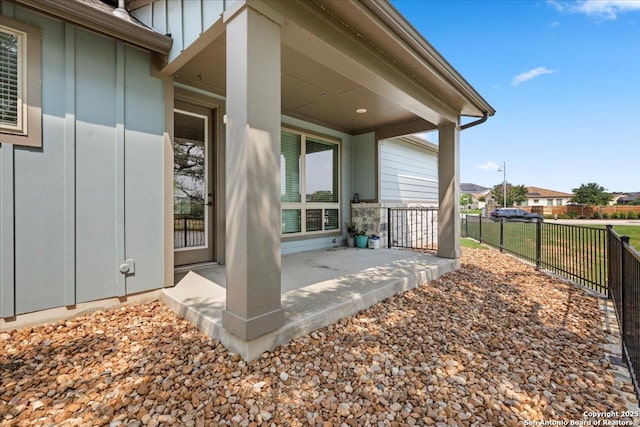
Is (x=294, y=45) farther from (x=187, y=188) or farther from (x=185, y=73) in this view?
(x=187, y=188)

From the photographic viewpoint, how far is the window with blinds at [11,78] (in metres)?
2.39

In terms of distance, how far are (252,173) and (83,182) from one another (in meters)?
1.88

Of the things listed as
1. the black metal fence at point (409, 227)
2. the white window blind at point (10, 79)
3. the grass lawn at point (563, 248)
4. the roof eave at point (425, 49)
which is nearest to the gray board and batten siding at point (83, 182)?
the white window blind at point (10, 79)

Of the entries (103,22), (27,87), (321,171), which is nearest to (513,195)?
(321,171)

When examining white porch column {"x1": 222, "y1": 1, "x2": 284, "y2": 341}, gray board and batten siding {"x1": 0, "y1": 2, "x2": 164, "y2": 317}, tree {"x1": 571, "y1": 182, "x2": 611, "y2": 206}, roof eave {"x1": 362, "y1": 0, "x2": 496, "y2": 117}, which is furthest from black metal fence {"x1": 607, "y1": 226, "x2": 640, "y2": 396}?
tree {"x1": 571, "y1": 182, "x2": 611, "y2": 206}

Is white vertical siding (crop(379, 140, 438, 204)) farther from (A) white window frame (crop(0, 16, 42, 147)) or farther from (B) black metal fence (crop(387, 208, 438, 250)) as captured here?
(A) white window frame (crop(0, 16, 42, 147))

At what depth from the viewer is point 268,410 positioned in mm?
1652

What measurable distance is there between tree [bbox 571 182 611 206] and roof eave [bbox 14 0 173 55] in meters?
42.4

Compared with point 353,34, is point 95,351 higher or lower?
lower

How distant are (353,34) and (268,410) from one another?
3.30 metres

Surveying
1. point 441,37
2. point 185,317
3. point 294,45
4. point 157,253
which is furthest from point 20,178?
point 441,37

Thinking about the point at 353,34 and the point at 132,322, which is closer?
the point at 132,322

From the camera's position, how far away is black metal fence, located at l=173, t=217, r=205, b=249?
13.2ft

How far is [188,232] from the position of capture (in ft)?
13.5
